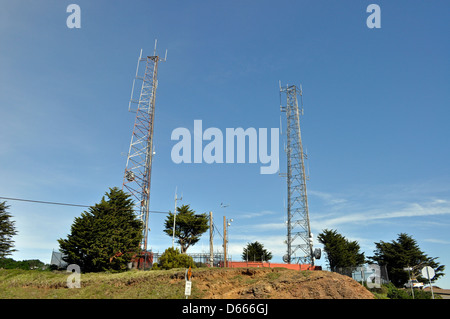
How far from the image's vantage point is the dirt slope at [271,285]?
19172 millimetres

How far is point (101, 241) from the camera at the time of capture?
92.0ft

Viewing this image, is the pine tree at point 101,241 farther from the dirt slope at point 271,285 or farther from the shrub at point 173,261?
the dirt slope at point 271,285

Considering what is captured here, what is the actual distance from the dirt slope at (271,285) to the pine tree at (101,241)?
28.7 ft

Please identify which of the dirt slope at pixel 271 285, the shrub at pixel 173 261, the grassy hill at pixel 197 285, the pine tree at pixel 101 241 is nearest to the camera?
the dirt slope at pixel 271 285

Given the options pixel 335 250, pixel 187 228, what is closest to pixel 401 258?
pixel 335 250

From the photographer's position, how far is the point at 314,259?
43.5 m

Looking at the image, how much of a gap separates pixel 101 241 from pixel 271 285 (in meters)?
16.6

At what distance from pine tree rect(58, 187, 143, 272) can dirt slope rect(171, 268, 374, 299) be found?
Result: 28.7 feet

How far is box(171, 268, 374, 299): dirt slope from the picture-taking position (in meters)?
19.2

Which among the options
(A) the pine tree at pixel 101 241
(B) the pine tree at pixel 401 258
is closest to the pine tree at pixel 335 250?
(B) the pine tree at pixel 401 258
